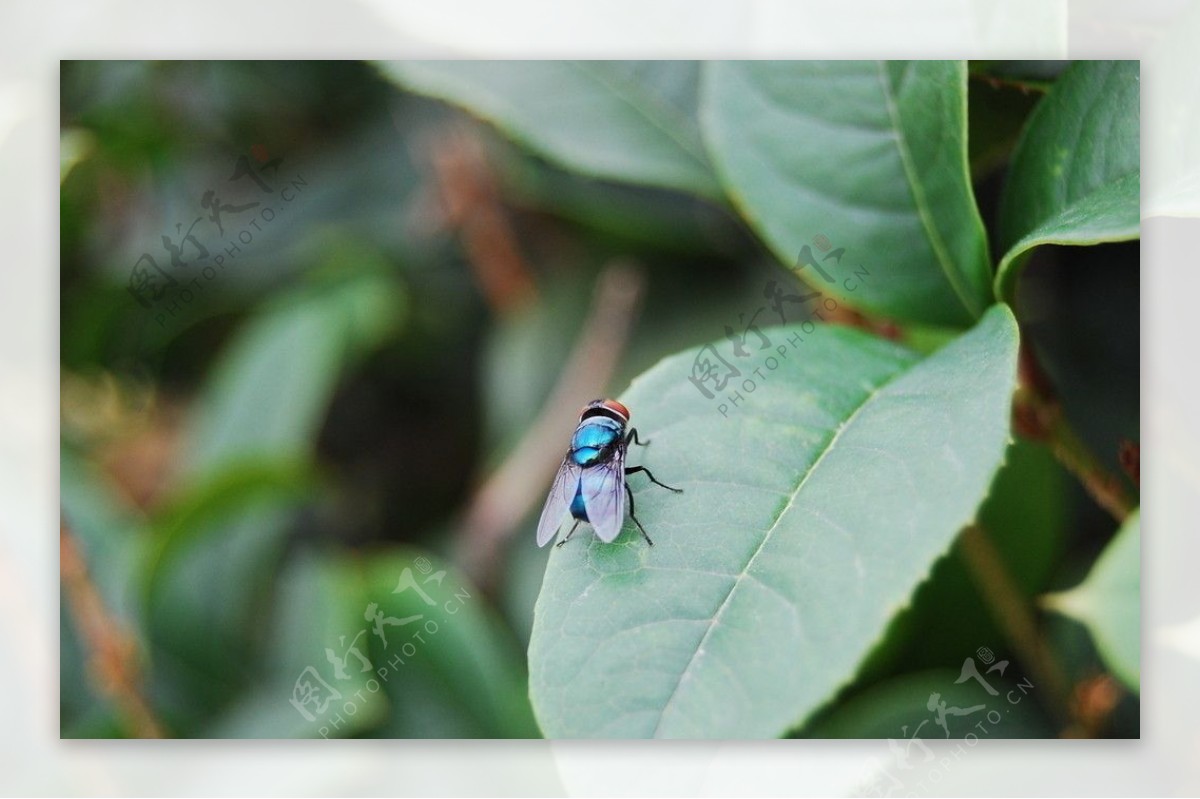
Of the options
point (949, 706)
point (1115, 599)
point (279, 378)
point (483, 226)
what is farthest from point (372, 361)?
point (1115, 599)

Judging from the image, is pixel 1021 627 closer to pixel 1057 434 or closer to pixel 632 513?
pixel 1057 434

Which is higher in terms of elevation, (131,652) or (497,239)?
(497,239)

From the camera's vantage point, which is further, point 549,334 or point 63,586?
point 549,334

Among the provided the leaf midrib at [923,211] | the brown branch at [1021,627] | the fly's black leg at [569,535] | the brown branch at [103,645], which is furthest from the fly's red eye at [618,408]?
the brown branch at [103,645]

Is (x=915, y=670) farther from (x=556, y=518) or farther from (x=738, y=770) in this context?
(x=556, y=518)

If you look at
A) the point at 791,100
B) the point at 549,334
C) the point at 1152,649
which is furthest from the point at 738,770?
the point at 791,100

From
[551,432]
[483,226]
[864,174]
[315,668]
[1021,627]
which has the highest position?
[864,174]
